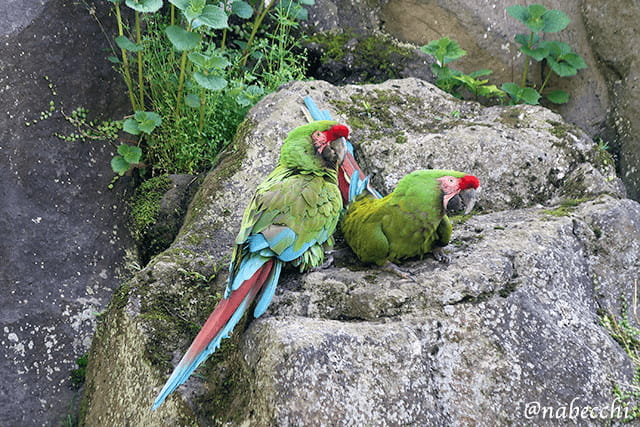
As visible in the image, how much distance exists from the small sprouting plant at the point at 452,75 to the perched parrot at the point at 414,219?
1.61 metres

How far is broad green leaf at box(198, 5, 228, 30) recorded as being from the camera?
2.80 meters

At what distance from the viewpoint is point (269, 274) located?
203 centimetres

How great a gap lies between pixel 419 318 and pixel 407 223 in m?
0.32

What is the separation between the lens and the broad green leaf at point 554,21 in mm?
3555

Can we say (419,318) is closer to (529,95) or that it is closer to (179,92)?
(179,92)

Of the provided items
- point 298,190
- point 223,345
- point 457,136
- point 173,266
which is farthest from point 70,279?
point 457,136

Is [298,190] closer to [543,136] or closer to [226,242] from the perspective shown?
[226,242]

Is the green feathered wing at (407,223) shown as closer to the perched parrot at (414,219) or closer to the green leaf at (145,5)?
the perched parrot at (414,219)

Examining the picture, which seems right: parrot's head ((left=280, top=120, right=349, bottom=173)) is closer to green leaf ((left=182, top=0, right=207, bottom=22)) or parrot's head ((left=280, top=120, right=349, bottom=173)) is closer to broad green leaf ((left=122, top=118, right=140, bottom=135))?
green leaf ((left=182, top=0, right=207, bottom=22))

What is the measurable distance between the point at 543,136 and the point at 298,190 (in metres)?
1.36

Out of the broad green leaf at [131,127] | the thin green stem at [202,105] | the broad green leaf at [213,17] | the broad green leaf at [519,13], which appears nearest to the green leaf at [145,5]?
the broad green leaf at [213,17]

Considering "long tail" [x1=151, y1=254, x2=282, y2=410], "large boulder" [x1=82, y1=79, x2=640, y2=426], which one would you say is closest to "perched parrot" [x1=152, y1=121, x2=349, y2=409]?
"long tail" [x1=151, y1=254, x2=282, y2=410]

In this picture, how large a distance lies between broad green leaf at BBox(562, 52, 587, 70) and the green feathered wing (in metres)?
2.06

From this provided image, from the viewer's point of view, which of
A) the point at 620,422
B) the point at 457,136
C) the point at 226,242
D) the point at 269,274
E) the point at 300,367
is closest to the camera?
the point at 300,367
